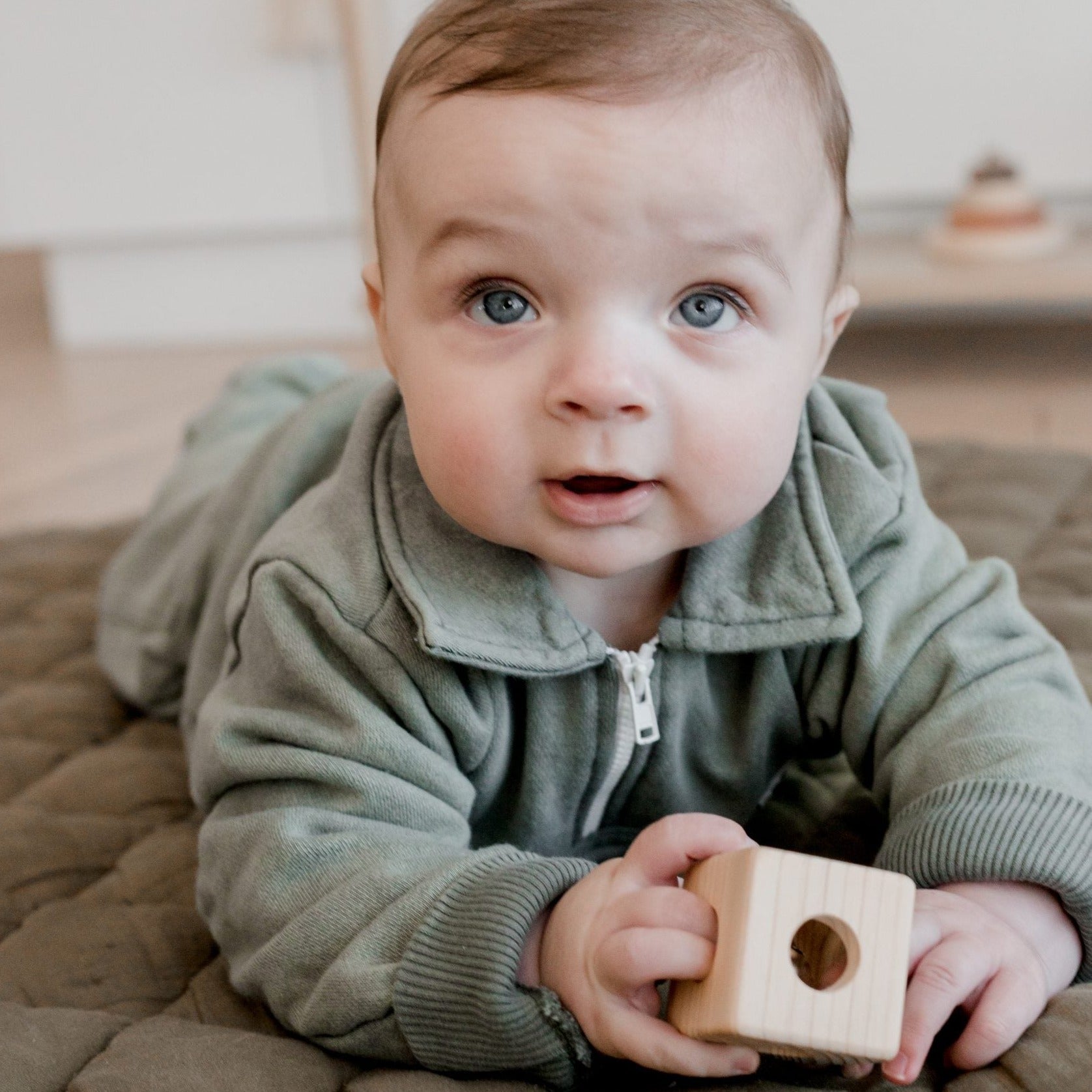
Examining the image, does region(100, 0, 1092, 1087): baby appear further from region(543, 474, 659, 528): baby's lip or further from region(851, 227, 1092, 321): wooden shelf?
region(851, 227, 1092, 321): wooden shelf

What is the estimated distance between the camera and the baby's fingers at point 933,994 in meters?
0.56

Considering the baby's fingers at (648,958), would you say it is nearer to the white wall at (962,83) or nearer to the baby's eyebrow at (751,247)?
the baby's eyebrow at (751,247)

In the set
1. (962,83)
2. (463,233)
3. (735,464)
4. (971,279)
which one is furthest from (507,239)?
(962,83)

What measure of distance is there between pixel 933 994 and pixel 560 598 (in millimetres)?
244

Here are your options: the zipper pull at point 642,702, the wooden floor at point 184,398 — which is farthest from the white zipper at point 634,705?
the wooden floor at point 184,398

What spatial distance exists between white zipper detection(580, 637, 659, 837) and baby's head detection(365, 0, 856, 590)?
0.25ft

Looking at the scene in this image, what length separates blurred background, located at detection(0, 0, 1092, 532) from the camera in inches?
84.7

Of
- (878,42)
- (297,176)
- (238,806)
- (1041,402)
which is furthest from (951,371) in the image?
(238,806)

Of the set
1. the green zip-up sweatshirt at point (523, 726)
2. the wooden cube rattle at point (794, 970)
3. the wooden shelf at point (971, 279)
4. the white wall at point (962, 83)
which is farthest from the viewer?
the white wall at point (962, 83)

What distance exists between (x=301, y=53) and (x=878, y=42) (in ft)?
3.45

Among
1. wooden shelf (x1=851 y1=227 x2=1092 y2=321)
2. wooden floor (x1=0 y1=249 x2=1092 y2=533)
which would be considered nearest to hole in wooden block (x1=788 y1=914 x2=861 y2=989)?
wooden floor (x1=0 y1=249 x2=1092 y2=533)

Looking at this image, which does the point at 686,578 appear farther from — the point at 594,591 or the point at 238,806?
the point at 238,806

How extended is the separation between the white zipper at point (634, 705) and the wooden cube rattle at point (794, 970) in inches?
7.7

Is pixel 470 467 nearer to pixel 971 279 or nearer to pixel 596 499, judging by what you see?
pixel 596 499
